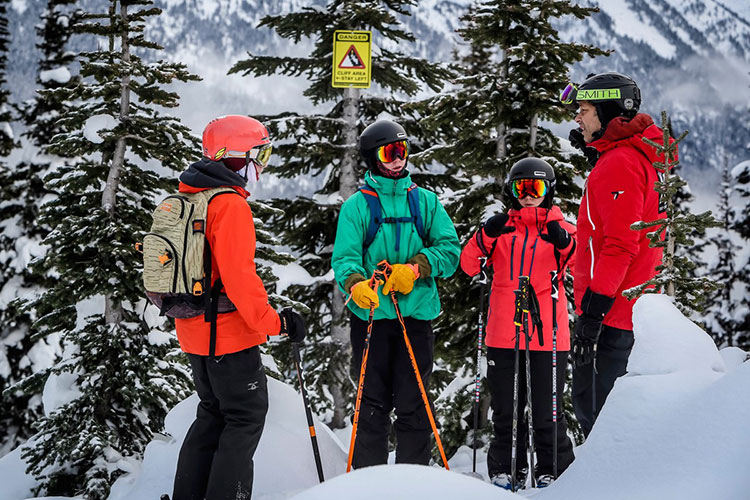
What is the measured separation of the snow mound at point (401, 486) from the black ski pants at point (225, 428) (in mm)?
2226

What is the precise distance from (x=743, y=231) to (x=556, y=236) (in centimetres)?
2146

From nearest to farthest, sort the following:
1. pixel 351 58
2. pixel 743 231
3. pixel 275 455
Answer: pixel 275 455 → pixel 351 58 → pixel 743 231

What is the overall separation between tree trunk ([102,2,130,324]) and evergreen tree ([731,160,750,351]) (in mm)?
22024

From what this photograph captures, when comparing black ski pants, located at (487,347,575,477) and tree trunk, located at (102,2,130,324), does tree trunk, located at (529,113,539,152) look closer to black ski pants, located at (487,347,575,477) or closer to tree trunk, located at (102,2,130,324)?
black ski pants, located at (487,347,575,477)

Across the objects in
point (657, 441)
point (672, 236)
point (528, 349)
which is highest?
point (672, 236)

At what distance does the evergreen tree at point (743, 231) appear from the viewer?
2102cm

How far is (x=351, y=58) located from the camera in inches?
386

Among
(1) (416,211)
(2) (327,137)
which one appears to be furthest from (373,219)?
(2) (327,137)

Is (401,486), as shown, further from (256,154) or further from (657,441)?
(256,154)


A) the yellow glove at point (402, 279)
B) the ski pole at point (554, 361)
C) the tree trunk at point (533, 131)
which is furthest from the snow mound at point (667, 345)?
the tree trunk at point (533, 131)

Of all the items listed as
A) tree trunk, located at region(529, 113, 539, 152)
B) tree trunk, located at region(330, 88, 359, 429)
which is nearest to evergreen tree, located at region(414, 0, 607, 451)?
tree trunk, located at region(529, 113, 539, 152)

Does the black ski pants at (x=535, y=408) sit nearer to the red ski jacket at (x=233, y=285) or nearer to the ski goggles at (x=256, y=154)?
the red ski jacket at (x=233, y=285)

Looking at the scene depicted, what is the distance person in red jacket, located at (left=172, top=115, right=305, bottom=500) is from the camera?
11.9 ft

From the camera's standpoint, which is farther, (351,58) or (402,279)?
(351,58)
